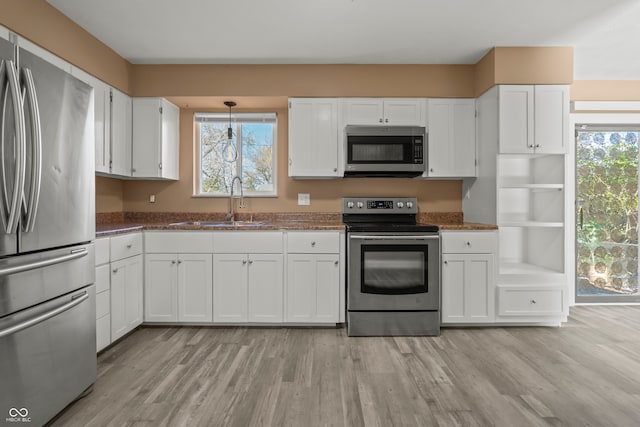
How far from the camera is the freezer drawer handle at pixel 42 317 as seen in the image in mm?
1499

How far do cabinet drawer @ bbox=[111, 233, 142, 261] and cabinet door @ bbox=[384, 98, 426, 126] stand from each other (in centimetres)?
256

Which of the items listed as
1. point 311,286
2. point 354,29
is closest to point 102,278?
point 311,286

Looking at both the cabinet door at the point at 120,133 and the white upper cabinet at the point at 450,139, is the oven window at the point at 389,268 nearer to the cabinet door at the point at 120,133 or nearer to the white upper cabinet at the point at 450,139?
the white upper cabinet at the point at 450,139

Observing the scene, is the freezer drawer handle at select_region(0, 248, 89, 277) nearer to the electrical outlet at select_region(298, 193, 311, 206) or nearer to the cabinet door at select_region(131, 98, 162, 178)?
the cabinet door at select_region(131, 98, 162, 178)

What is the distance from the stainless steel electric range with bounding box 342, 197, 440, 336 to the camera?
3119 millimetres

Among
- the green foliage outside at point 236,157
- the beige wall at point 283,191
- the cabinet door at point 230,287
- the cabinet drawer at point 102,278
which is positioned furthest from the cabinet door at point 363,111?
Result: the cabinet drawer at point 102,278

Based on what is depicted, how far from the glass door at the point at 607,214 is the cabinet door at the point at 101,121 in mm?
4859

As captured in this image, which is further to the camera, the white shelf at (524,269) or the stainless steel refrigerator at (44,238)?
the white shelf at (524,269)

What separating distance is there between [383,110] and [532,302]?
7.40ft

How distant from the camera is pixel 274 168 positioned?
4000mm

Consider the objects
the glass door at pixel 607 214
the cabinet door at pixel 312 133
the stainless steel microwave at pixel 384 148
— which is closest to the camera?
the stainless steel microwave at pixel 384 148

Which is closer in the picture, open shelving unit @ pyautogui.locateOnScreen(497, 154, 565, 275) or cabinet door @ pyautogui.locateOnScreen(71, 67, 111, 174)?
cabinet door @ pyautogui.locateOnScreen(71, 67, 111, 174)

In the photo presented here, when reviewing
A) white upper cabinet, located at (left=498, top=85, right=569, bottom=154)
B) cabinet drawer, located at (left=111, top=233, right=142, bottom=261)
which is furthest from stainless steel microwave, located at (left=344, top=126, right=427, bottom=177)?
cabinet drawer, located at (left=111, top=233, right=142, bottom=261)

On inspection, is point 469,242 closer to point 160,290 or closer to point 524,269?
point 524,269
